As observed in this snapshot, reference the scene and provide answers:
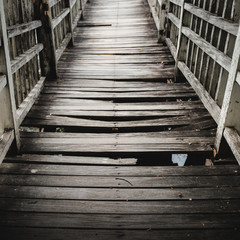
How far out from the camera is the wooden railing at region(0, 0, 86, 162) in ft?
8.58

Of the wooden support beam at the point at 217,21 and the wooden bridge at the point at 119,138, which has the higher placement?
the wooden support beam at the point at 217,21

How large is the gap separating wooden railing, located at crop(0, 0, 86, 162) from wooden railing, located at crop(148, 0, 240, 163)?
217cm

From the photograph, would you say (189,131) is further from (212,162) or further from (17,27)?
(17,27)

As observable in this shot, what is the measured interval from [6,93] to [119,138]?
1.38 metres

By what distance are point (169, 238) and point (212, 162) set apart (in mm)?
1202

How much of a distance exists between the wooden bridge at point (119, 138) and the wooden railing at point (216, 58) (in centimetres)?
2

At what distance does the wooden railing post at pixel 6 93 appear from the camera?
97.5 inches

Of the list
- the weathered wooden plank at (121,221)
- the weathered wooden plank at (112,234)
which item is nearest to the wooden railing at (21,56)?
the weathered wooden plank at (121,221)

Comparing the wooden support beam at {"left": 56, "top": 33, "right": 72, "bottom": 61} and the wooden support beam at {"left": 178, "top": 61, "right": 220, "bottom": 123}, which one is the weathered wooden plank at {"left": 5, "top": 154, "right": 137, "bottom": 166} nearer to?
the wooden support beam at {"left": 178, "top": 61, "right": 220, "bottom": 123}

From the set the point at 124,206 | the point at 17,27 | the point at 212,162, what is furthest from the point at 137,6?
the point at 124,206

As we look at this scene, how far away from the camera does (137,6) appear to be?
1064 cm

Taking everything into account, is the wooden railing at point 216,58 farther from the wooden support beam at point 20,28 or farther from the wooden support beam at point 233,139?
the wooden support beam at point 20,28

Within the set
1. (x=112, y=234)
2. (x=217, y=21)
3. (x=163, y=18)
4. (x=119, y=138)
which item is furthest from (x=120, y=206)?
(x=163, y=18)

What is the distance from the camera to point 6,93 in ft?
8.65
